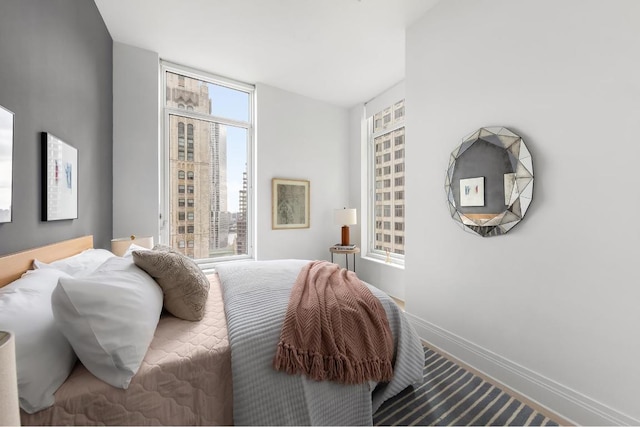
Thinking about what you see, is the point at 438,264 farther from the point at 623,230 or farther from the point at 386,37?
the point at 386,37

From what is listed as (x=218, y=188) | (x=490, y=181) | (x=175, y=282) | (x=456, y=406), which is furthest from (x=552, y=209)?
(x=218, y=188)

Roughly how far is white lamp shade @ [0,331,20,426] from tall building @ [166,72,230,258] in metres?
2.96

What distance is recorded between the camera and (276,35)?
2.71 metres

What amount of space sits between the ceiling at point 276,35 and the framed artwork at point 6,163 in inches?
69.3

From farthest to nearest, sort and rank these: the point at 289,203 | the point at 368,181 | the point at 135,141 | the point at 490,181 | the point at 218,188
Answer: the point at 368,181 < the point at 289,203 < the point at 218,188 < the point at 135,141 < the point at 490,181

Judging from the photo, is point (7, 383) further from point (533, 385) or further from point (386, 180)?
point (386, 180)

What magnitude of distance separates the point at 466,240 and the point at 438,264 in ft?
1.13

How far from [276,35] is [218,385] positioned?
297cm

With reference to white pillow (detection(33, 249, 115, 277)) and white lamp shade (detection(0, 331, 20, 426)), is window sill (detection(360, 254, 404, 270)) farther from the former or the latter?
white lamp shade (detection(0, 331, 20, 426))

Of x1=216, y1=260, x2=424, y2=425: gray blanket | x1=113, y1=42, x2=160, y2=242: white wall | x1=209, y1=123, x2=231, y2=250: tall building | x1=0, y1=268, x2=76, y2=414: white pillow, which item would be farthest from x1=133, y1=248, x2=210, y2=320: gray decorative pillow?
x1=209, y1=123, x2=231, y2=250: tall building

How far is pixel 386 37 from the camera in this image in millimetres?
2715

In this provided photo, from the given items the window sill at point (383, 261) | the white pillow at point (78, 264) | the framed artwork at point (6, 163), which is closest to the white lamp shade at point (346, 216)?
the window sill at point (383, 261)

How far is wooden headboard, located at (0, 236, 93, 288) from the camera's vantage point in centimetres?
114

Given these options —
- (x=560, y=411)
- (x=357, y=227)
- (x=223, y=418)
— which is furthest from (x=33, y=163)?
(x=357, y=227)
